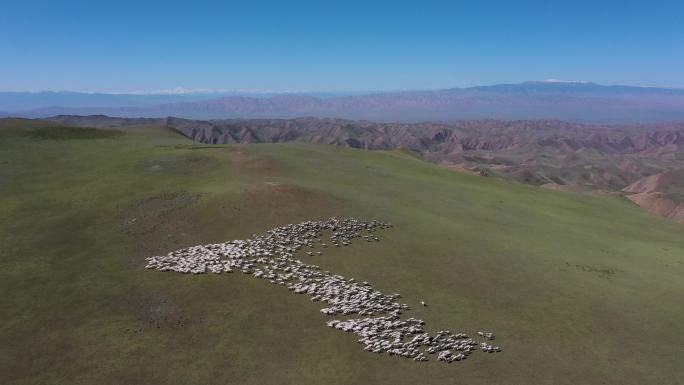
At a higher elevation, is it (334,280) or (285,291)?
(334,280)

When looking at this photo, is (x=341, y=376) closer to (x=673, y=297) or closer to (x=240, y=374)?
(x=240, y=374)

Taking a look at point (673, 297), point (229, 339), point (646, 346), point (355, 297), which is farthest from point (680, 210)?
point (229, 339)

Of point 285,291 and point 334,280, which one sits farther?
point 334,280

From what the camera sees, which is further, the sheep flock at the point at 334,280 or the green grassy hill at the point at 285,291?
the sheep flock at the point at 334,280
